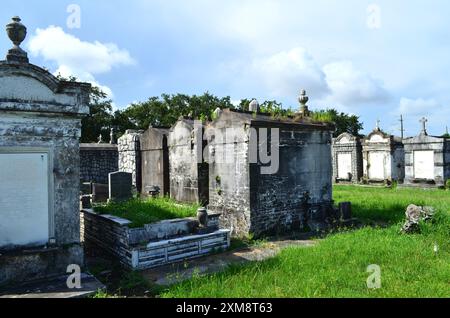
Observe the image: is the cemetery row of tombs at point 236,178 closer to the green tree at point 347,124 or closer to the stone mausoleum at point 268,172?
the stone mausoleum at point 268,172

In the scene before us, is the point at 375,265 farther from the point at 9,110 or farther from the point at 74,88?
the point at 9,110

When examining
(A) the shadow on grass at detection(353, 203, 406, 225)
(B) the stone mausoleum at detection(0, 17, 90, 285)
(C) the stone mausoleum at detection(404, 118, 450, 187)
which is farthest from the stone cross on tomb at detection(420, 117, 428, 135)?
(B) the stone mausoleum at detection(0, 17, 90, 285)

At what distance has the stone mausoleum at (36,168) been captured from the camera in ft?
18.8

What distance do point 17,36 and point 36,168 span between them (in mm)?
2401

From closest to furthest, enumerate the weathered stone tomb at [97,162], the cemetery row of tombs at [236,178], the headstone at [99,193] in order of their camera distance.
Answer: the cemetery row of tombs at [236,178], the headstone at [99,193], the weathered stone tomb at [97,162]

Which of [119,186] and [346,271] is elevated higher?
[119,186]

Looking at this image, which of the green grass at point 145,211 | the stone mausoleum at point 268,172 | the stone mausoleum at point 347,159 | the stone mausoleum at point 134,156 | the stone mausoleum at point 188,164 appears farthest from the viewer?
the stone mausoleum at point 347,159

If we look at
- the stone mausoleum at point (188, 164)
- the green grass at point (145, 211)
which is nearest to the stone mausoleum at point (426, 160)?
the stone mausoleum at point (188, 164)

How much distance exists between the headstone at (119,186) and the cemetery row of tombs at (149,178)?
28 mm

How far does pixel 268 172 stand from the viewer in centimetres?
921

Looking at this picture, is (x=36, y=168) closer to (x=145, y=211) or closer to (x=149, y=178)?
(x=145, y=211)

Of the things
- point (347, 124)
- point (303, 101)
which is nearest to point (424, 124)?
point (303, 101)

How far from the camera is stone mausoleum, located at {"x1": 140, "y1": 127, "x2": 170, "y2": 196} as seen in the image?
12.2 m

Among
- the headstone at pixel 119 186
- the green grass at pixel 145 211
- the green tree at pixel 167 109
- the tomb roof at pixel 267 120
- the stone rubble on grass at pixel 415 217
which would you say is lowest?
the stone rubble on grass at pixel 415 217
